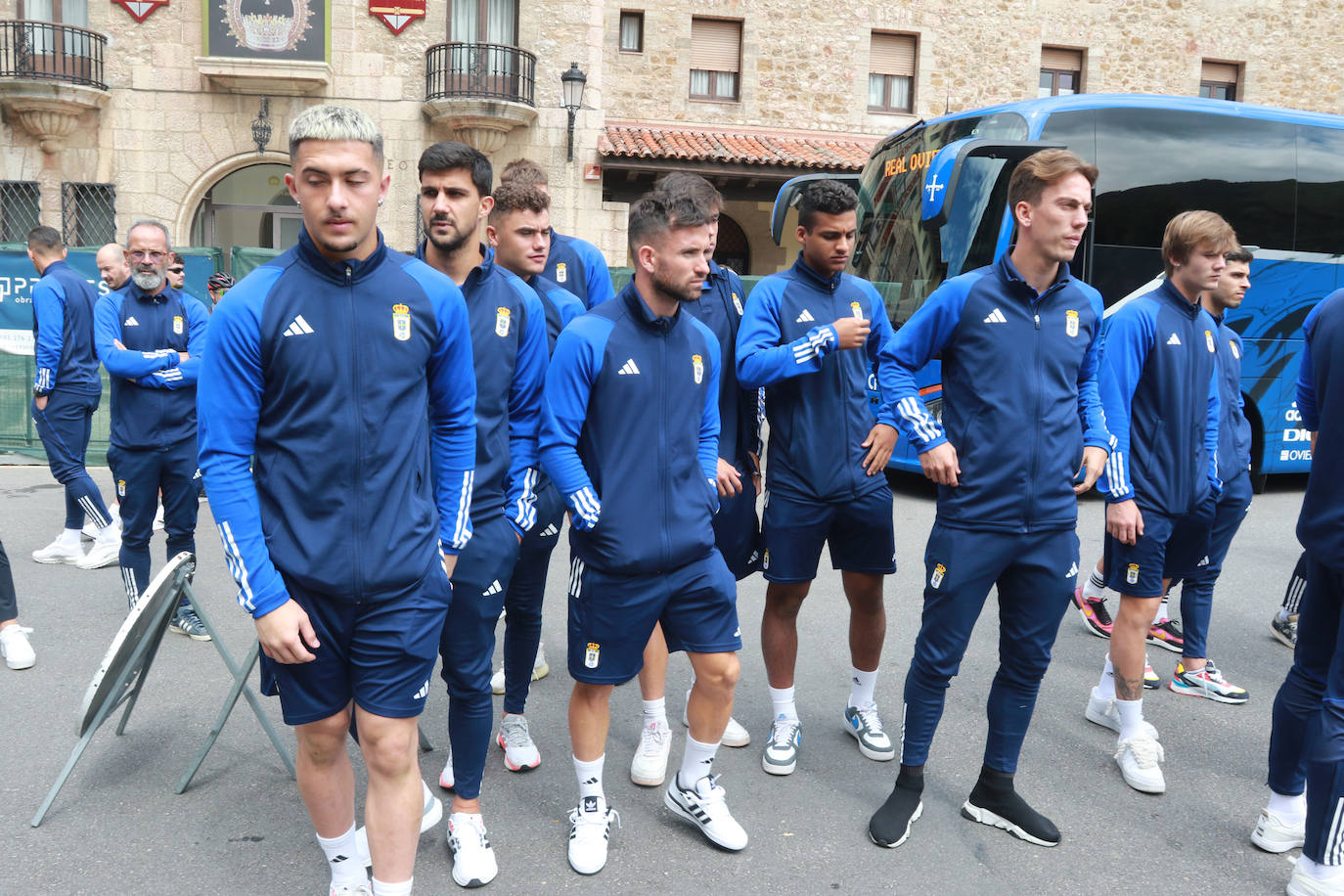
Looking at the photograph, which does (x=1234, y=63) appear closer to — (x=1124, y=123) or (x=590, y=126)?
(x=590, y=126)

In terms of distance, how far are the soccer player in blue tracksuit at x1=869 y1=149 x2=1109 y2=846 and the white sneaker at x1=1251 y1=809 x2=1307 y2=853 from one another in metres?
0.70

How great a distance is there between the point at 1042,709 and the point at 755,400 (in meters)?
1.96

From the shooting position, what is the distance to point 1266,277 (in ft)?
33.1

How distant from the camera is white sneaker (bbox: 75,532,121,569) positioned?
272 inches

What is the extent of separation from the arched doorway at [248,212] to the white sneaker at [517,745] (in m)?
17.6

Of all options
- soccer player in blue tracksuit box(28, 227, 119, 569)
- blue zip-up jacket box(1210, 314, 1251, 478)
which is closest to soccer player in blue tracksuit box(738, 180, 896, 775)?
blue zip-up jacket box(1210, 314, 1251, 478)

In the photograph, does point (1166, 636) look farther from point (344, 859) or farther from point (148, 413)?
point (148, 413)

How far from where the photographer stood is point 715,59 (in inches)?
849

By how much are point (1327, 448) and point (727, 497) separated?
2.03 m

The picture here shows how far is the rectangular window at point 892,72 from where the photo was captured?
21922 mm

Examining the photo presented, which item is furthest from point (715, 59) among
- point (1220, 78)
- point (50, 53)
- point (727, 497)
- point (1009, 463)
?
point (1009, 463)

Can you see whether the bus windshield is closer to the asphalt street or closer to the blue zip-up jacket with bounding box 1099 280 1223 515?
the asphalt street

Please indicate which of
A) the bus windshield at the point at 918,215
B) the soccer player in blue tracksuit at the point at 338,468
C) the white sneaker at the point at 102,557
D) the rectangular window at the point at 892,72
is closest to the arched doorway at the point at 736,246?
the rectangular window at the point at 892,72

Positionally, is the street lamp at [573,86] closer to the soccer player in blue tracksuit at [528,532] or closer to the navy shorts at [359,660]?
the soccer player in blue tracksuit at [528,532]
